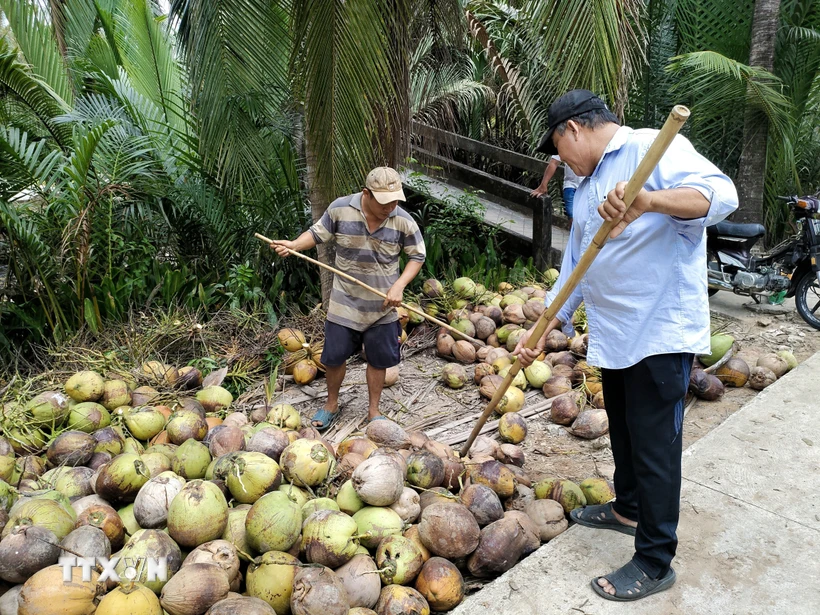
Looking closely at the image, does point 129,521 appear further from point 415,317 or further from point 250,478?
point 415,317

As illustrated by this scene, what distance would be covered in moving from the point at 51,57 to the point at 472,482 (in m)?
6.48

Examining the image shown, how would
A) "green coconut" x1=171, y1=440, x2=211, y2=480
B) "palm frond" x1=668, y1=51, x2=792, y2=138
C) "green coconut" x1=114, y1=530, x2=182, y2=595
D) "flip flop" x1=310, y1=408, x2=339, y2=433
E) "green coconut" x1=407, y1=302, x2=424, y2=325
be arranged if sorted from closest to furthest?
"green coconut" x1=114, y1=530, x2=182, y2=595 < "green coconut" x1=171, y1=440, x2=211, y2=480 < "flip flop" x1=310, y1=408, x2=339, y2=433 < "green coconut" x1=407, y1=302, x2=424, y2=325 < "palm frond" x1=668, y1=51, x2=792, y2=138

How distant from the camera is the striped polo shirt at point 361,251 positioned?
364 centimetres

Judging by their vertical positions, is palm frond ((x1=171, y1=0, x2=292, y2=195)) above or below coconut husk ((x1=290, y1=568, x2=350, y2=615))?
above

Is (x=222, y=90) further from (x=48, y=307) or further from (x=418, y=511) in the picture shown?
(x=418, y=511)

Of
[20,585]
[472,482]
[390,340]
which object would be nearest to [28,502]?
[20,585]

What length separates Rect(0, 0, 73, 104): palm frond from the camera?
6.34 metres

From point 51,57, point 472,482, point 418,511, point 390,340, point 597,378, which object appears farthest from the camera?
point 51,57

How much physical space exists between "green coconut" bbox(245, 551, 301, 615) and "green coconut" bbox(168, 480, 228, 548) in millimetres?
198

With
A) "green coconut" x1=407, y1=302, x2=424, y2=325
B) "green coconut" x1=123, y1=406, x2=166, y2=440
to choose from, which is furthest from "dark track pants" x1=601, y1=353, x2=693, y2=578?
"green coconut" x1=407, y1=302, x2=424, y2=325

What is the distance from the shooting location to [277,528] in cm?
219

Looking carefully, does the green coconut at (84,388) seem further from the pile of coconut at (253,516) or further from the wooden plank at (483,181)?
the wooden plank at (483,181)

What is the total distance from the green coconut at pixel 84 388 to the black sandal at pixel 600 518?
8.39 feet

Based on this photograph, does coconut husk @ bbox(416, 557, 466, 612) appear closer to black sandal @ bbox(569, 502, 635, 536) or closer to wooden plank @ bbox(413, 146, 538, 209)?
black sandal @ bbox(569, 502, 635, 536)
